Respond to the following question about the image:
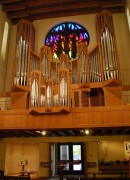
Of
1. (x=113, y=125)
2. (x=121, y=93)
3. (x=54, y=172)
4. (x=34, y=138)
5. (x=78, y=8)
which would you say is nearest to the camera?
(x=113, y=125)

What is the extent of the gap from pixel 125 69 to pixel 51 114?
18.9 feet

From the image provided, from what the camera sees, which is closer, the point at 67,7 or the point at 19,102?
the point at 19,102

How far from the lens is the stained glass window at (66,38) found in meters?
14.2

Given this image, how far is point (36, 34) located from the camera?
14.9 m

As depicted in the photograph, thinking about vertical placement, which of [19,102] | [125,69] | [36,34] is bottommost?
[19,102]

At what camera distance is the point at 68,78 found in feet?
32.2

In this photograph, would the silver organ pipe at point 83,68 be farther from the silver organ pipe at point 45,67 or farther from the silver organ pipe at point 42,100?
the silver organ pipe at point 42,100

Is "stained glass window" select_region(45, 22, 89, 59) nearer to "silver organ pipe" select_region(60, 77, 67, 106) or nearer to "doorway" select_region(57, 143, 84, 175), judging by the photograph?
"silver organ pipe" select_region(60, 77, 67, 106)

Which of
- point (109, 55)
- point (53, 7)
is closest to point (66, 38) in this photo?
point (53, 7)

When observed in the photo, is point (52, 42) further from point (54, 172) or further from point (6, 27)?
point (54, 172)

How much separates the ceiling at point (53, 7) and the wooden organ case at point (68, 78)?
5.53 feet

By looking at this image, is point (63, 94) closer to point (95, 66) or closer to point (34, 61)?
point (95, 66)

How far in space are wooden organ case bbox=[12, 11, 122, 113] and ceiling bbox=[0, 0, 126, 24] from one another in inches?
66.4

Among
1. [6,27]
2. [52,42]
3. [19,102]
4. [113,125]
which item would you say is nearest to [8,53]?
[6,27]
